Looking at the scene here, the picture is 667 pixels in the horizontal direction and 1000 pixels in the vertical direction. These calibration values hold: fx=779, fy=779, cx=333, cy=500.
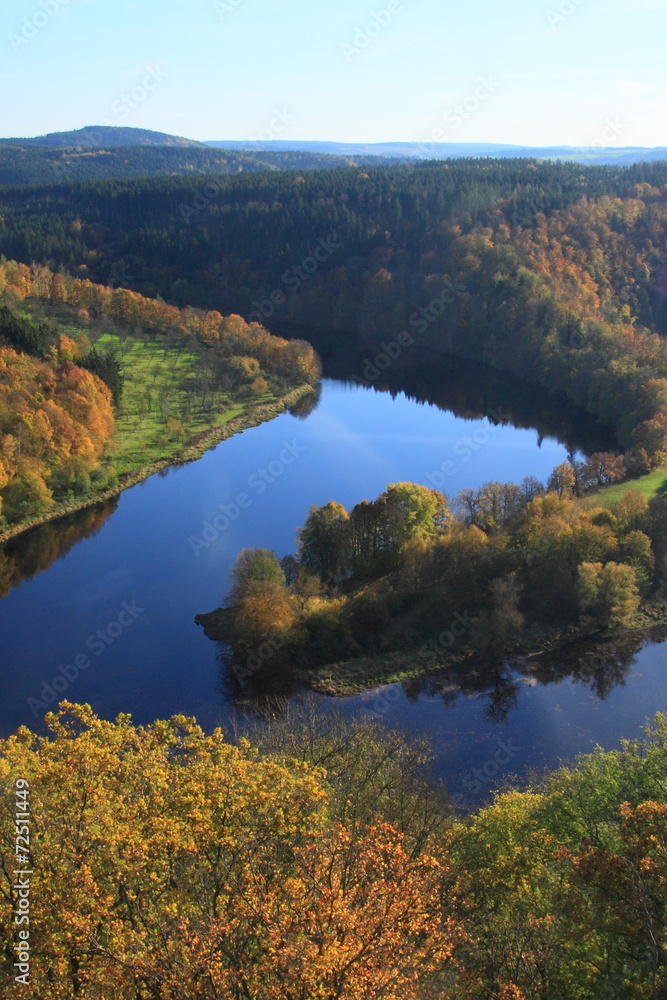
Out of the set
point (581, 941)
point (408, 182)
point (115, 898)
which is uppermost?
point (408, 182)

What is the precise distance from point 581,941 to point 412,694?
43.8ft

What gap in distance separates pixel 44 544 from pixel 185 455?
1154 centimetres

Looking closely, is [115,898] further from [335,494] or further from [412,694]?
[335,494]

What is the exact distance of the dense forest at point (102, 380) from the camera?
116 ft

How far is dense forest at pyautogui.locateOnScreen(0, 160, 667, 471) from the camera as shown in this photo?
182 ft

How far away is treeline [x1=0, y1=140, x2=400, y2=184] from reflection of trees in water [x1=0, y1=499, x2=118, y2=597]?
10534cm

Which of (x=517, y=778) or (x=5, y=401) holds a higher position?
(x=5, y=401)

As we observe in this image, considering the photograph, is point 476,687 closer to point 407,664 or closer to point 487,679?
point 487,679

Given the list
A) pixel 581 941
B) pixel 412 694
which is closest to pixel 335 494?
pixel 412 694

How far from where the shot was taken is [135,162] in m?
149

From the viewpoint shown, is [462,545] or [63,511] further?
[63,511]

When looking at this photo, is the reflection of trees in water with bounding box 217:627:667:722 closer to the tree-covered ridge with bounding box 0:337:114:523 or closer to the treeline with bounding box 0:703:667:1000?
the treeline with bounding box 0:703:667:1000

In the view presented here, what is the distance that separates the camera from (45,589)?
94.3 feet

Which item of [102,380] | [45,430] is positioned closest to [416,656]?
[45,430]
